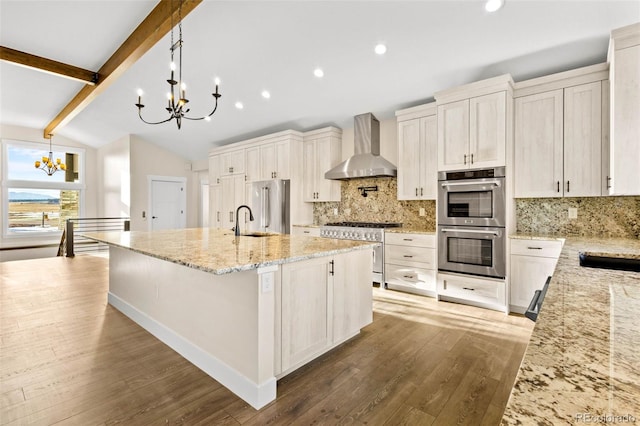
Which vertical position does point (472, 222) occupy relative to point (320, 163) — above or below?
below

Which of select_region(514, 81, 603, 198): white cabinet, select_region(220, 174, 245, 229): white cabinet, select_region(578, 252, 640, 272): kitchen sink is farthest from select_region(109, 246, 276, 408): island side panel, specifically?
select_region(220, 174, 245, 229): white cabinet

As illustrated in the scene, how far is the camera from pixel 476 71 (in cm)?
347

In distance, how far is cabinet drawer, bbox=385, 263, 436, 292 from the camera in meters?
3.87

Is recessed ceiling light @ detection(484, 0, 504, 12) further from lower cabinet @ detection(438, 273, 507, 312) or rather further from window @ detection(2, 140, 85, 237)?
window @ detection(2, 140, 85, 237)

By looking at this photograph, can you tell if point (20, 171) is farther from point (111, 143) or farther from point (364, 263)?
point (364, 263)

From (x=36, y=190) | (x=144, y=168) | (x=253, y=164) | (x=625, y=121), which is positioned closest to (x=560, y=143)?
(x=625, y=121)

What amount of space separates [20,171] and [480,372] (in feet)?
34.2

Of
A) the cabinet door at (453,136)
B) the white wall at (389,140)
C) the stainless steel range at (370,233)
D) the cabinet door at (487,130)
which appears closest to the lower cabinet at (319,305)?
the stainless steel range at (370,233)

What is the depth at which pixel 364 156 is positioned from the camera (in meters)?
4.71

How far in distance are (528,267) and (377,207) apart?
227cm

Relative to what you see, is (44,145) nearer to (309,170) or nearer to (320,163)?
(309,170)

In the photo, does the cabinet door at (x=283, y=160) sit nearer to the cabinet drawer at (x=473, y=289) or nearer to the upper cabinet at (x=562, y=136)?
the cabinet drawer at (x=473, y=289)

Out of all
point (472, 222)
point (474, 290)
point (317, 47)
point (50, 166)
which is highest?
point (317, 47)

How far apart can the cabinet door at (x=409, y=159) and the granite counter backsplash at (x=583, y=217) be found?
4.11ft
